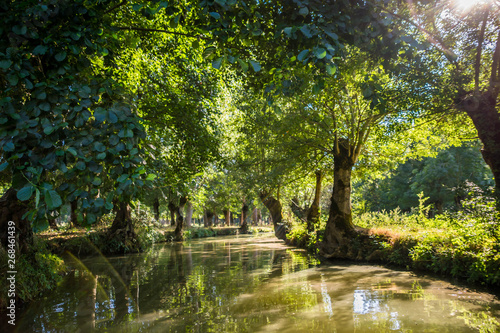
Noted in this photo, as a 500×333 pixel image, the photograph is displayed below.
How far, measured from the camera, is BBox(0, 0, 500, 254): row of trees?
2.68 meters

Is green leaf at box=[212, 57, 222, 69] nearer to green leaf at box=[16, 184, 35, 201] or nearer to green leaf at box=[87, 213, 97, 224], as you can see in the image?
green leaf at box=[87, 213, 97, 224]

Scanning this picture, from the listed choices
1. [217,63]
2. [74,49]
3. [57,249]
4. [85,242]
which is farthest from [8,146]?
[85,242]

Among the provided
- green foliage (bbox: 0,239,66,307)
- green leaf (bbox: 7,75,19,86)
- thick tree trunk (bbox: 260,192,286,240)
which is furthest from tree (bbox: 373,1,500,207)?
thick tree trunk (bbox: 260,192,286,240)

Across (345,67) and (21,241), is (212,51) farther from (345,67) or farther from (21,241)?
(21,241)

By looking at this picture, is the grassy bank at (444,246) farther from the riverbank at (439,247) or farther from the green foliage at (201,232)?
the green foliage at (201,232)

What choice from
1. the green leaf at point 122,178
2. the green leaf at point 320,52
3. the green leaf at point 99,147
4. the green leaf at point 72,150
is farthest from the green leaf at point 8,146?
the green leaf at point 320,52

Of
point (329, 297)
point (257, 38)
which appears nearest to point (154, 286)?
point (329, 297)

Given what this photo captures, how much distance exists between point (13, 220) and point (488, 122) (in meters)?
13.5

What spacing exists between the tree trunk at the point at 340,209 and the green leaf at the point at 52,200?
12216mm

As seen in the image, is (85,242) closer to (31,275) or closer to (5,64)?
(31,275)

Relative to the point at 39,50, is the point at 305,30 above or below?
above

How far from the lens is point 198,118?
966 cm

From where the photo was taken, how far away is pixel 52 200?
230cm

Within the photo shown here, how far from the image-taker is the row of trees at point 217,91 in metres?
2.68
